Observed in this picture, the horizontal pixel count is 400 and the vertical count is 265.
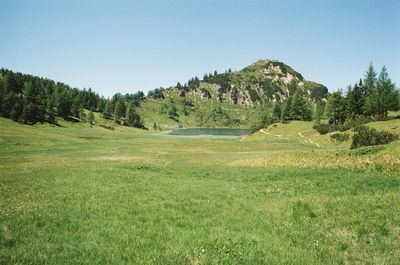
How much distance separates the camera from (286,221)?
1477cm

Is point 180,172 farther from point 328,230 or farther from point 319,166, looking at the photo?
point 328,230

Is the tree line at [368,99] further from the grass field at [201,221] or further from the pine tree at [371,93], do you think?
the grass field at [201,221]

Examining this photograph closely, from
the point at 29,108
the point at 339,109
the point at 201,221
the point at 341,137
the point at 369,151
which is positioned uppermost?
the point at 339,109

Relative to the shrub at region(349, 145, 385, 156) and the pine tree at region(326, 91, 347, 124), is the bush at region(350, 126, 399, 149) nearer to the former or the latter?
the shrub at region(349, 145, 385, 156)

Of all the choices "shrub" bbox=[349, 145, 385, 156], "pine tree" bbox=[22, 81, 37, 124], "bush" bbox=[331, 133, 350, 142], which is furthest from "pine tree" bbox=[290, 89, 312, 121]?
"shrub" bbox=[349, 145, 385, 156]

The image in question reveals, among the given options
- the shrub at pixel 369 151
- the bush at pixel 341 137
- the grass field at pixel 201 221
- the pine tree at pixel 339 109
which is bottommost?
the grass field at pixel 201 221

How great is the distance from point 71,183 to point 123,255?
15.7m

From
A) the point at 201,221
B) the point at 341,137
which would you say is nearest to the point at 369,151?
the point at 201,221

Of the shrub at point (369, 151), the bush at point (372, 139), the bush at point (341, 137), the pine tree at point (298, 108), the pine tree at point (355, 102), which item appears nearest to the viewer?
the shrub at point (369, 151)

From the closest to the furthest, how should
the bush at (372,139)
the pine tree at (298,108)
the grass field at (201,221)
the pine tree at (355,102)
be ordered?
the grass field at (201,221) → the bush at (372,139) → the pine tree at (355,102) → the pine tree at (298,108)

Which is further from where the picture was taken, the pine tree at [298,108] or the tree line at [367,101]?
the pine tree at [298,108]

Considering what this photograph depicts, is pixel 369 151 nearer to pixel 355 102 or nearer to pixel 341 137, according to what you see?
pixel 341 137

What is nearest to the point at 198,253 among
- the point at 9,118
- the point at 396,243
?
the point at 396,243

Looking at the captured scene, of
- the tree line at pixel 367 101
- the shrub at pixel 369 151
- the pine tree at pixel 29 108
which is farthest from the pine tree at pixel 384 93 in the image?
the pine tree at pixel 29 108
